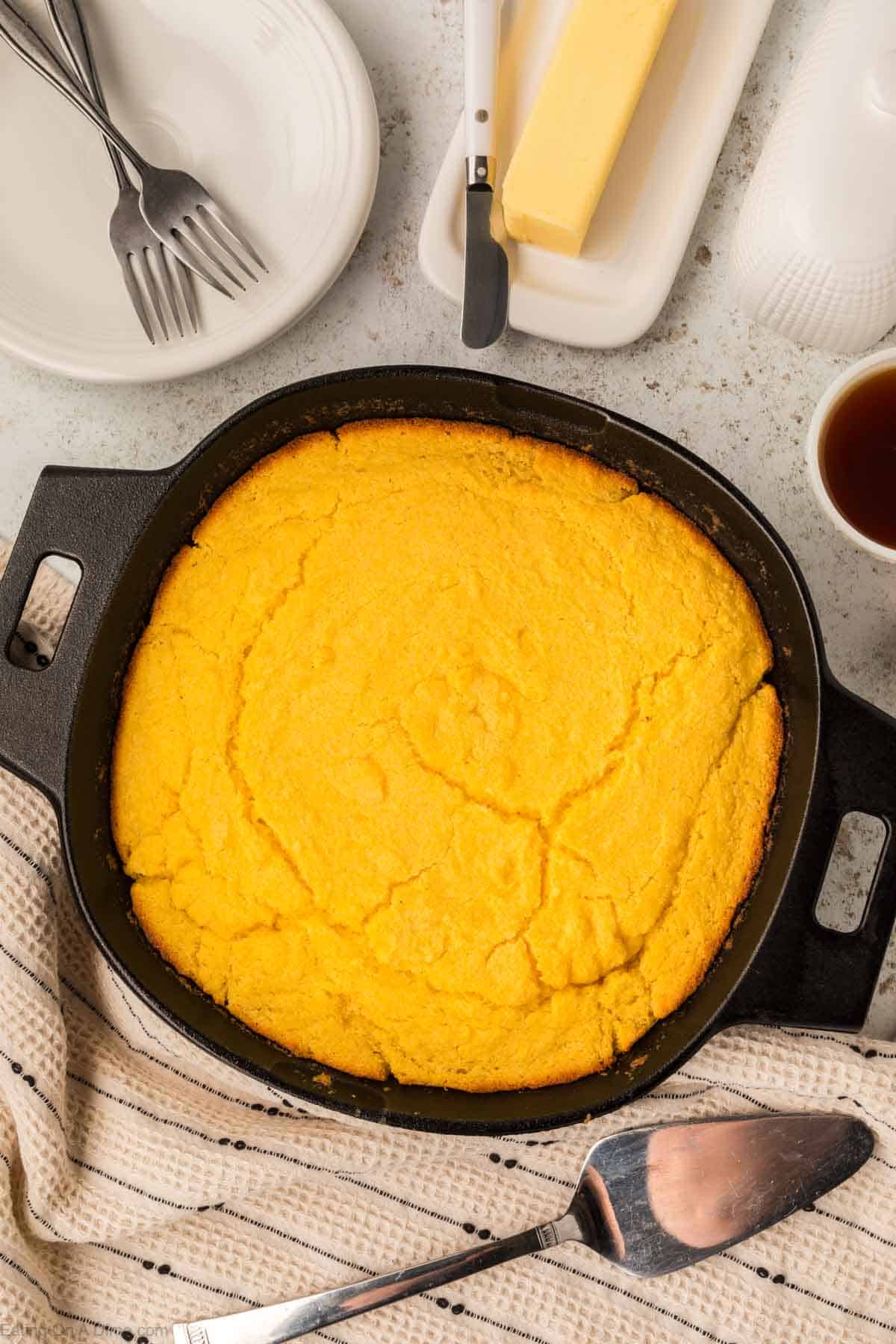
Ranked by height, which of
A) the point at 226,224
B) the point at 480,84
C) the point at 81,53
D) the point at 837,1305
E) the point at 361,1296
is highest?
the point at 480,84

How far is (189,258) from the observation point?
1.43 meters

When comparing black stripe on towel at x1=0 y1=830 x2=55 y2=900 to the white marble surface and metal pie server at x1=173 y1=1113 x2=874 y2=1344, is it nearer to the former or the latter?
the white marble surface

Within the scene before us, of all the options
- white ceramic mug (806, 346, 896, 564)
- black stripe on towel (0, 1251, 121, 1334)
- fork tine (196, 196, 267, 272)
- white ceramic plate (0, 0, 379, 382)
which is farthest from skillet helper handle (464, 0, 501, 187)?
black stripe on towel (0, 1251, 121, 1334)

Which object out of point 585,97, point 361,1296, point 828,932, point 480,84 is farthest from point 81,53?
point 361,1296

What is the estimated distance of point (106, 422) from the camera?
1539 mm

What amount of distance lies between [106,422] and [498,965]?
94 centimetres

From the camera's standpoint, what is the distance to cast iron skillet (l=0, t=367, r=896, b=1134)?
1222 millimetres

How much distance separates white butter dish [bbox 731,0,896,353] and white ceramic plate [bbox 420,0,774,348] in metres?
0.09

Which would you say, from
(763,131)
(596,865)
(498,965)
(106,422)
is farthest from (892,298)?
(106,422)

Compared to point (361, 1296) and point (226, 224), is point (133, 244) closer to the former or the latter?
point (226, 224)

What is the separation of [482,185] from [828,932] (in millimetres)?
1032

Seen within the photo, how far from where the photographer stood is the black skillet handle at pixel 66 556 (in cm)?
122

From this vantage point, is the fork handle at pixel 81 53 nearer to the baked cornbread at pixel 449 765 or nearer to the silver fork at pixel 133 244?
the silver fork at pixel 133 244

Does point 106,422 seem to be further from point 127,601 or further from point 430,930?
point 430,930
